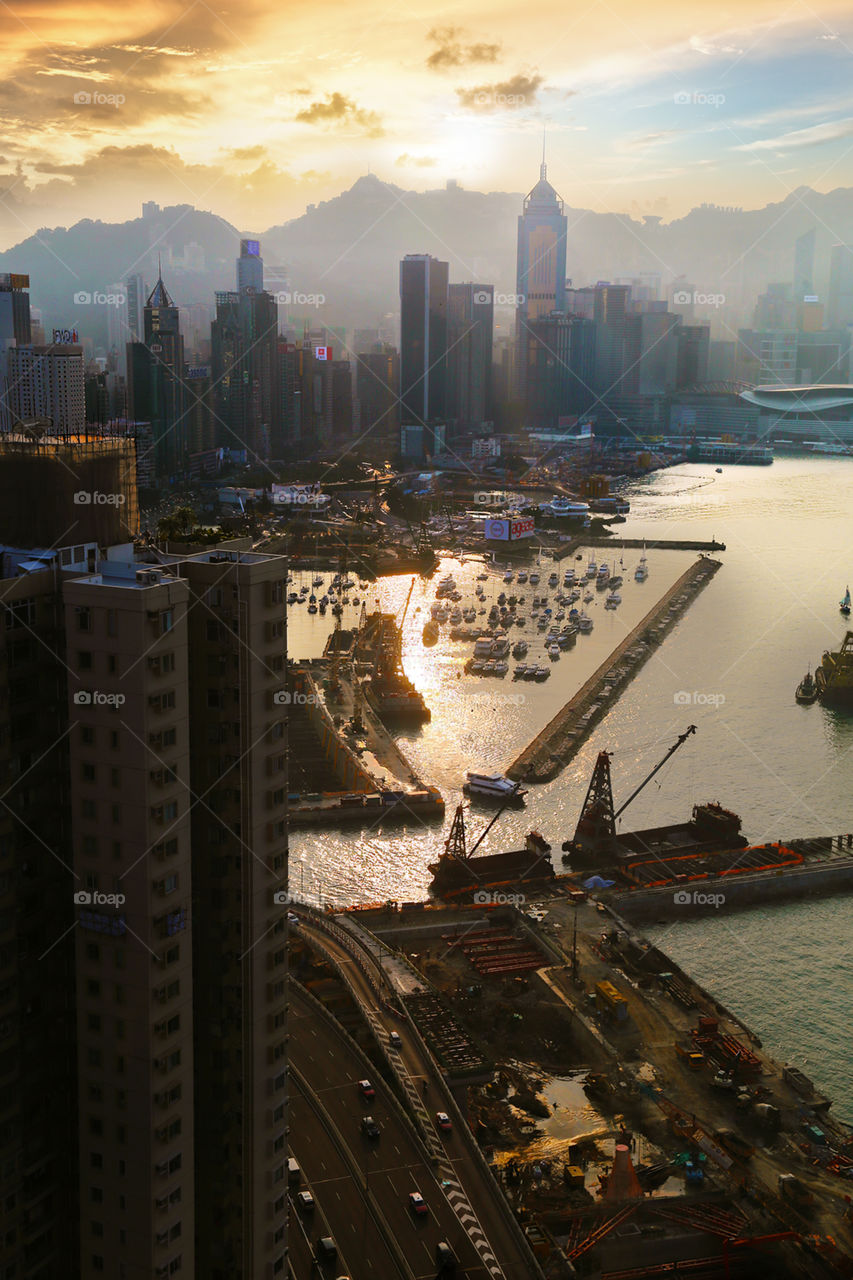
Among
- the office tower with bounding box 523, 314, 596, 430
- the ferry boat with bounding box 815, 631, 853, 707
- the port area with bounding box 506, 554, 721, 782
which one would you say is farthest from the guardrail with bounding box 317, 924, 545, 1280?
the office tower with bounding box 523, 314, 596, 430

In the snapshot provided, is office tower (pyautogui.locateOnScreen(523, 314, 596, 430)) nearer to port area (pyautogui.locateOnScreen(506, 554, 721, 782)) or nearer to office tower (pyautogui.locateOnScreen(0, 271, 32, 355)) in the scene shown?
office tower (pyautogui.locateOnScreen(0, 271, 32, 355))

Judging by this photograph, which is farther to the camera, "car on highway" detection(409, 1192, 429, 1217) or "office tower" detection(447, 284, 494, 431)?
"office tower" detection(447, 284, 494, 431)

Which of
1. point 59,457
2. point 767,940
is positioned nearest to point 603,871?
point 767,940

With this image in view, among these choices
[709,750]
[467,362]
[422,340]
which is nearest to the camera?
[709,750]

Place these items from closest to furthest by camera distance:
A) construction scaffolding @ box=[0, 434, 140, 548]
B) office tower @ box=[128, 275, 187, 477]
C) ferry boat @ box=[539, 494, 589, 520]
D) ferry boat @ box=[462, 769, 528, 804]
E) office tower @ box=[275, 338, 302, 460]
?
construction scaffolding @ box=[0, 434, 140, 548], ferry boat @ box=[462, 769, 528, 804], office tower @ box=[128, 275, 187, 477], ferry boat @ box=[539, 494, 589, 520], office tower @ box=[275, 338, 302, 460]

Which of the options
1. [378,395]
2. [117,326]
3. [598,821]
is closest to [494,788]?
[598,821]

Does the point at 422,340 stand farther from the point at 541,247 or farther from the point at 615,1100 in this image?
the point at 615,1100

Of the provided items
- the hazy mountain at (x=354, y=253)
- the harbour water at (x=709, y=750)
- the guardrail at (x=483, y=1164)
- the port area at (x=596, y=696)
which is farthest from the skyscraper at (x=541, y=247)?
the guardrail at (x=483, y=1164)

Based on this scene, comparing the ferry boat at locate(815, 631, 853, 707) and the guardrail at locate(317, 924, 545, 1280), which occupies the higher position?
the ferry boat at locate(815, 631, 853, 707)
